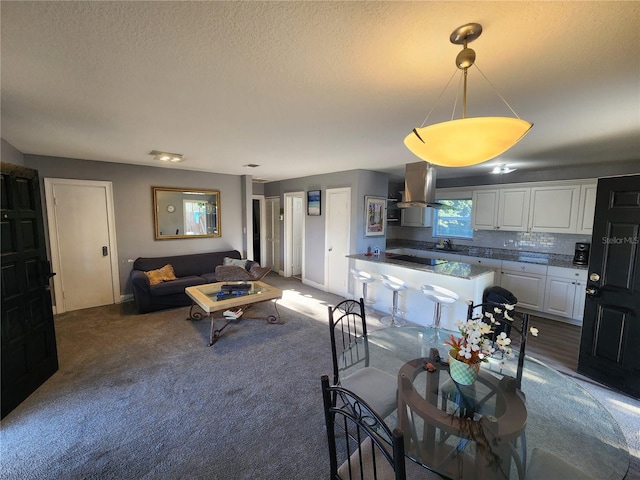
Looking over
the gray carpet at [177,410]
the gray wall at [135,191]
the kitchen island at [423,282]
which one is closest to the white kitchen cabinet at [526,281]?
the kitchen island at [423,282]

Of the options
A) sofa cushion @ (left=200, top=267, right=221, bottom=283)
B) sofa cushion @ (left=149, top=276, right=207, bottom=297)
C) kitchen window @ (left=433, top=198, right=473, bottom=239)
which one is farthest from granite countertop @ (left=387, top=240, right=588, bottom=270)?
sofa cushion @ (left=149, top=276, right=207, bottom=297)

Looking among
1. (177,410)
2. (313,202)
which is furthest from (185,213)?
(177,410)

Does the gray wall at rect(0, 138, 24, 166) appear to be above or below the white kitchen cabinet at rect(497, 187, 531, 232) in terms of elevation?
above

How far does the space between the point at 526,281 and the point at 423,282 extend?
6.08 ft

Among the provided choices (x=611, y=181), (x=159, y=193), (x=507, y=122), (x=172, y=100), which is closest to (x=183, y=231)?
(x=159, y=193)

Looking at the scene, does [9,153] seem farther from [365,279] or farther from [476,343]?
[476,343]

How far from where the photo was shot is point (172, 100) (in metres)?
1.90

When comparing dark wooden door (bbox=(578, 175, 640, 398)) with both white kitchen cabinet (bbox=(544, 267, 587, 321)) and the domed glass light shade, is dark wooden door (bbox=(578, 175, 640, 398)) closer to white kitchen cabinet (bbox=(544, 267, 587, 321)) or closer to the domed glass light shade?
white kitchen cabinet (bbox=(544, 267, 587, 321))

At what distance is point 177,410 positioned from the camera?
2.12 meters

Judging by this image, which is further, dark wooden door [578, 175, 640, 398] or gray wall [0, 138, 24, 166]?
gray wall [0, 138, 24, 166]

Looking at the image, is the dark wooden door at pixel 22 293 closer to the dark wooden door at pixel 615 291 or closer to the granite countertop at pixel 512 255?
the dark wooden door at pixel 615 291

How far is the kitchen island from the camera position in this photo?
3324 mm

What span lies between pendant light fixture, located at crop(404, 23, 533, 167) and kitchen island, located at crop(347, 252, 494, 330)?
7.40 feet

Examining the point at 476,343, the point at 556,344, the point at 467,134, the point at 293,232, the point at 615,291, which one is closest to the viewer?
the point at 467,134
